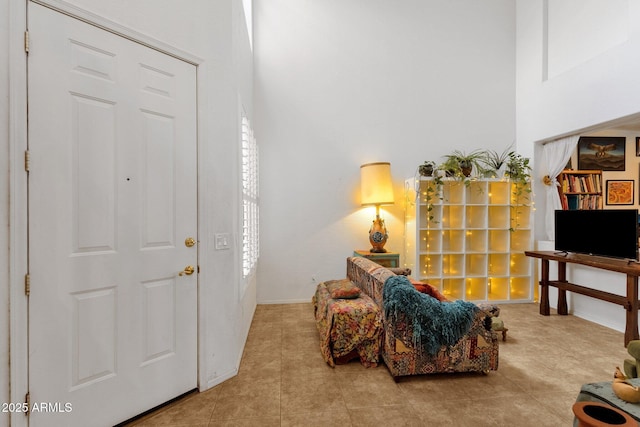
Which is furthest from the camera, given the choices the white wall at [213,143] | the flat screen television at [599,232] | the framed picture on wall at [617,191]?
the framed picture on wall at [617,191]

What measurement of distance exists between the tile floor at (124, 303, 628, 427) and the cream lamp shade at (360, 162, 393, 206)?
1.98m

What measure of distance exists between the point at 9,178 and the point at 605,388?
9.90 feet

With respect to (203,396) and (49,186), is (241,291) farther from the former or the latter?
(49,186)

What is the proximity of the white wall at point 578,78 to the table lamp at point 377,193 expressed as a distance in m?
2.21

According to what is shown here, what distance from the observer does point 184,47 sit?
7.09 ft

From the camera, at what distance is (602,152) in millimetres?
4848

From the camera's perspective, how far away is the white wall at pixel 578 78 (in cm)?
342

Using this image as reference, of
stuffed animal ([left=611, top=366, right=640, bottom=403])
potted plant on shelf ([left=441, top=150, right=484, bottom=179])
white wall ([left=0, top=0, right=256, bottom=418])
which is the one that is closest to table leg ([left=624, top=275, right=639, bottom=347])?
potted plant on shelf ([left=441, top=150, right=484, bottom=179])

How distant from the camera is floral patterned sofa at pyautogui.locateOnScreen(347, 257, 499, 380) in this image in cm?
234

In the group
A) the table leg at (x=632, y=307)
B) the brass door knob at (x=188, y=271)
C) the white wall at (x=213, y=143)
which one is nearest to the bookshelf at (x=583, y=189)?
the table leg at (x=632, y=307)

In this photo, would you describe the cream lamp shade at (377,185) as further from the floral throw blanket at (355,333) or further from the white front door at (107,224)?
the white front door at (107,224)

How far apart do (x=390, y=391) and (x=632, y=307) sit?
263 cm

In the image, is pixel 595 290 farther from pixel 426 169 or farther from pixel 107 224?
pixel 107 224

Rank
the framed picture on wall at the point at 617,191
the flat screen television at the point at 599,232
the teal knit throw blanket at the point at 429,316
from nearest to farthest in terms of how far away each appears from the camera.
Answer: the teal knit throw blanket at the point at 429,316 < the flat screen television at the point at 599,232 < the framed picture on wall at the point at 617,191
